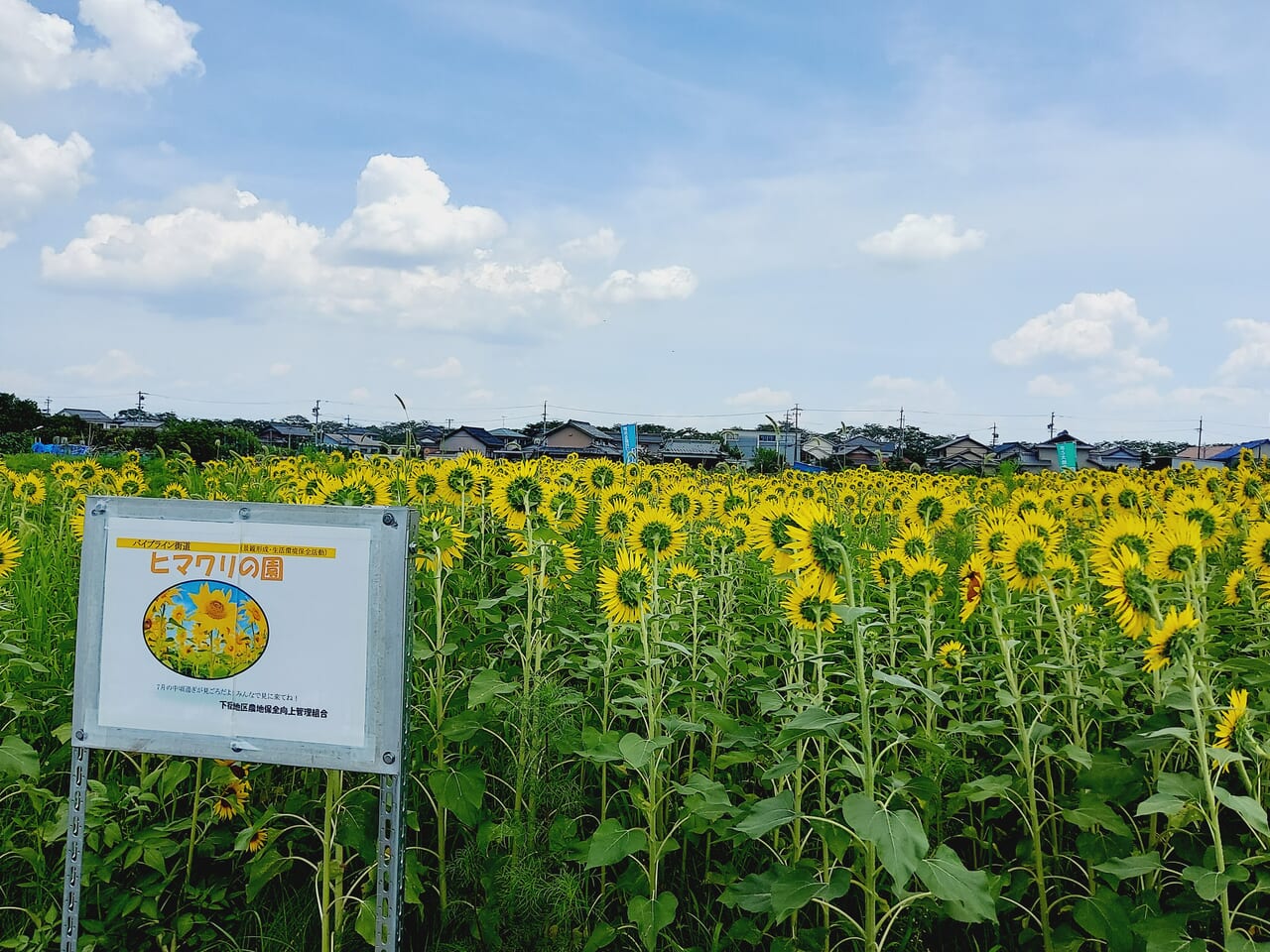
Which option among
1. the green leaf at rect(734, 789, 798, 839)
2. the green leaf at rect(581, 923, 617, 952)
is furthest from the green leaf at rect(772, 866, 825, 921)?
the green leaf at rect(581, 923, 617, 952)

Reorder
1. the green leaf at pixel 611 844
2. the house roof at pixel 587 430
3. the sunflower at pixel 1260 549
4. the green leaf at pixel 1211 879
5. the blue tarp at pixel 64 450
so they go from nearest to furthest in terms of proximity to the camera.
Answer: the green leaf at pixel 1211 879 → the green leaf at pixel 611 844 → the sunflower at pixel 1260 549 → the blue tarp at pixel 64 450 → the house roof at pixel 587 430

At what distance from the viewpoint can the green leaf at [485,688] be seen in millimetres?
2594

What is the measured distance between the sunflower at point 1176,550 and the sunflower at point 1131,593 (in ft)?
0.38

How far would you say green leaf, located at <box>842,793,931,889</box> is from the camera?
179 centimetres

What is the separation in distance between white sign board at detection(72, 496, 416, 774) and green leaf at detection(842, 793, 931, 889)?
106 cm

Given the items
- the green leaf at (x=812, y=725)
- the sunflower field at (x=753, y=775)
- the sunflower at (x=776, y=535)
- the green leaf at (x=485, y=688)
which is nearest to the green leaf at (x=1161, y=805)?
the sunflower field at (x=753, y=775)

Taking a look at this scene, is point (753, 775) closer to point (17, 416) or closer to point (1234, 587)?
point (1234, 587)

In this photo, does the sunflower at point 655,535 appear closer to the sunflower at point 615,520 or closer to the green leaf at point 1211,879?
the sunflower at point 615,520

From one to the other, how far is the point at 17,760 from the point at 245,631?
3.34 ft

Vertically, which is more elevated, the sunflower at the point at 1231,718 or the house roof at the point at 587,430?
the house roof at the point at 587,430

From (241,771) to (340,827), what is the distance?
2.41 ft

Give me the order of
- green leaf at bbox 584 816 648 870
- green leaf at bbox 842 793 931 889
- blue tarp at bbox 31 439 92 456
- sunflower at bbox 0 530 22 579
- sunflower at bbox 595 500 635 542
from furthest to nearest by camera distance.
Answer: blue tarp at bbox 31 439 92 456
sunflower at bbox 595 500 635 542
sunflower at bbox 0 530 22 579
green leaf at bbox 584 816 648 870
green leaf at bbox 842 793 931 889

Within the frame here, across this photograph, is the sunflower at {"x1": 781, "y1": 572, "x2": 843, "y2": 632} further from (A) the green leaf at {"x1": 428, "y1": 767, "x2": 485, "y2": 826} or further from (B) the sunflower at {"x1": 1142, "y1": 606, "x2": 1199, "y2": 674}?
(A) the green leaf at {"x1": 428, "y1": 767, "x2": 485, "y2": 826}

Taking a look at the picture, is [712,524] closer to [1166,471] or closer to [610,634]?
[610,634]
